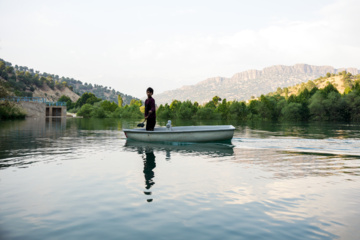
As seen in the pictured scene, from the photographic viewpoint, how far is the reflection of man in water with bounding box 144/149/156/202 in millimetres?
10375

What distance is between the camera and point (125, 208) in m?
7.74

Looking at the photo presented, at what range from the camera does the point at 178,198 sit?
8.62 m

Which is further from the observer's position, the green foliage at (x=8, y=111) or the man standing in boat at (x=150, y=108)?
the green foliage at (x=8, y=111)

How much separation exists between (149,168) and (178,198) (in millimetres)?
4960

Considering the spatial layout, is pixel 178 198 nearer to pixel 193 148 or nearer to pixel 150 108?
pixel 193 148

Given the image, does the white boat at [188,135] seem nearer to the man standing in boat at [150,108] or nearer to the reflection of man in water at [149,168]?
the man standing in boat at [150,108]

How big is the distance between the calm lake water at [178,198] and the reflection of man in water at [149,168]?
0.04 metres

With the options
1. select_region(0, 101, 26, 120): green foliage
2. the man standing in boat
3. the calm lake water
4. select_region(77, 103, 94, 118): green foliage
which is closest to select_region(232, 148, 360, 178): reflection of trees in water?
the calm lake water

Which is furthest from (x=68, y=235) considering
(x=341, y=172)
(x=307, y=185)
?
(x=341, y=172)

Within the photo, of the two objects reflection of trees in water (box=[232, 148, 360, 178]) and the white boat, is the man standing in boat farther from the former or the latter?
reflection of trees in water (box=[232, 148, 360, 178])

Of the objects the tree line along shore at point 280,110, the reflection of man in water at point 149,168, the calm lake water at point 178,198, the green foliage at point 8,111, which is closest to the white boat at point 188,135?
the reflection of man in water at point 149,168

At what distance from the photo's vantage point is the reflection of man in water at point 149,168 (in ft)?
34.0

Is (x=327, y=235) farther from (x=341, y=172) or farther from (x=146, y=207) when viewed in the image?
(x=341, y=172)

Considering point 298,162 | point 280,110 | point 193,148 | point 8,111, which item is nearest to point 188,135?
point 193,148
